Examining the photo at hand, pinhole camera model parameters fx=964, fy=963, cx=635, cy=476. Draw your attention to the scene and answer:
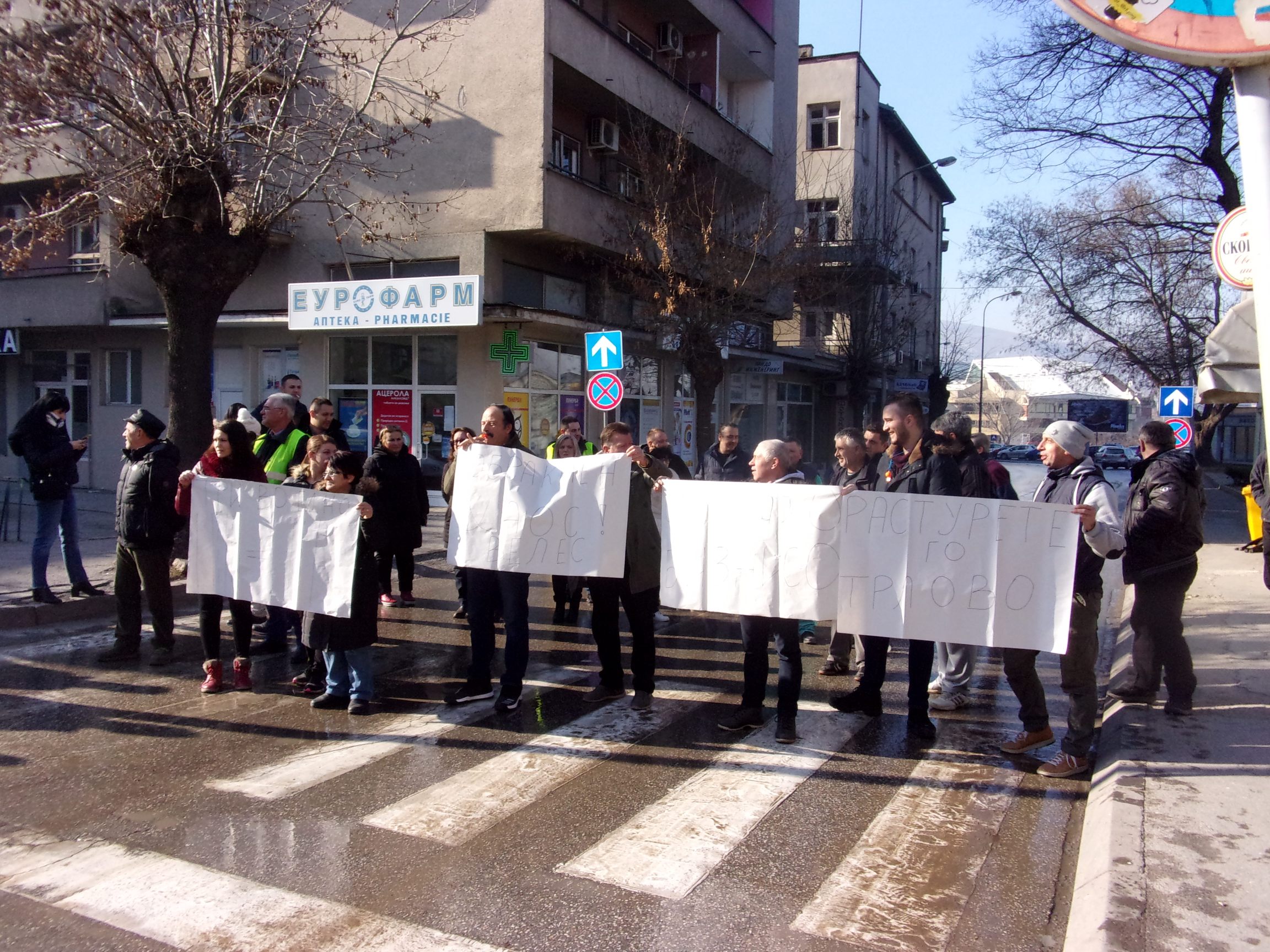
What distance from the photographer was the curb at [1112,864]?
3.43 m

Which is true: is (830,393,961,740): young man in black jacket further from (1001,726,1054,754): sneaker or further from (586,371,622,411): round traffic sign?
(586,371,622,411): round traffic sign

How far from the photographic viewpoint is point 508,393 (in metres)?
18.3

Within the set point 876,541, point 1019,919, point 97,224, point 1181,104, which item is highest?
point 1181,104

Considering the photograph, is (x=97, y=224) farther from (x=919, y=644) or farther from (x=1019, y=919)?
(x=1019, y=919)

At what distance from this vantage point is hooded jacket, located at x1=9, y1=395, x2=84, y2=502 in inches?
350

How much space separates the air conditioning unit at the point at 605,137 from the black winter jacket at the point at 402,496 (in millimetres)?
12699

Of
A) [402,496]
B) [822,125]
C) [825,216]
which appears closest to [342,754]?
[402,496]

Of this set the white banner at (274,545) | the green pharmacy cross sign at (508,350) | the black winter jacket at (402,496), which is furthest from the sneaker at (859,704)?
the green pharmacy cross sign at (508,350)

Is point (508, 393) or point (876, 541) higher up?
point (508, 393)

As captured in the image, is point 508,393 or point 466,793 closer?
point 466,793

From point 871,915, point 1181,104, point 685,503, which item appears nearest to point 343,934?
point 871,915

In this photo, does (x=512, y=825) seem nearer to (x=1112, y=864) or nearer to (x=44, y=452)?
(x=1112, y=864)

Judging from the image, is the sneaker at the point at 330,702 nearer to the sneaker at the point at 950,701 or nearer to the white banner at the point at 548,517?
the white banner at the point at 548,517

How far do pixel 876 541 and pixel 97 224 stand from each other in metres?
20.7
